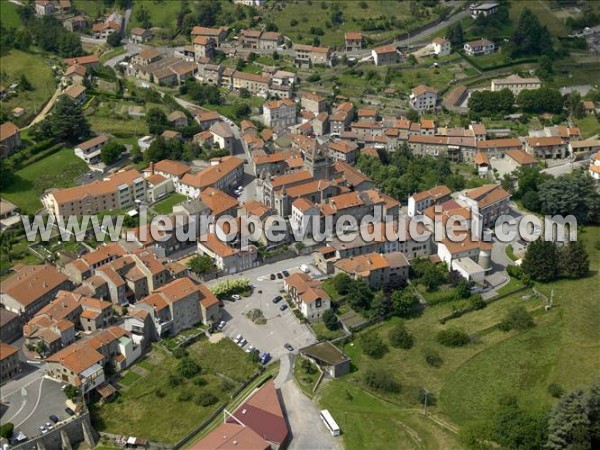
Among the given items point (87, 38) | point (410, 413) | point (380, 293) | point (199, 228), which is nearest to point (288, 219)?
point (199, 228)

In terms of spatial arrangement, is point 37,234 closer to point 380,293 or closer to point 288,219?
point 288,219

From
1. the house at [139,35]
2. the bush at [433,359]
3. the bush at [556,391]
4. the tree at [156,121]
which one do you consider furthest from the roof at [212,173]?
the house at [139,35]

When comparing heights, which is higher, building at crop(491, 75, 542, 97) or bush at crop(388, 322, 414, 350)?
building at crop(491, 75, 542, 97)

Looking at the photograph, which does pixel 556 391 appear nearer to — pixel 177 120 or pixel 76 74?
pixel 177 120

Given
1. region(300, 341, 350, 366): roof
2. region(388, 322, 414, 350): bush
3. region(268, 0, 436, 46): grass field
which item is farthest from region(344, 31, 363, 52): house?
region(300, 341, 350, 366): roof

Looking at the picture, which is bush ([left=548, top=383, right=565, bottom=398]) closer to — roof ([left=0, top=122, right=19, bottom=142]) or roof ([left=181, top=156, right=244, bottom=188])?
roof ([left=181, top=156, right=244, bottom=188])

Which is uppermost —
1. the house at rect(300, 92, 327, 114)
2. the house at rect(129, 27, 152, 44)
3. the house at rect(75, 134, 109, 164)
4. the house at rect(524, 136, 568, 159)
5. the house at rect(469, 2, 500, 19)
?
the house at rect(469, 2, 500, 19)

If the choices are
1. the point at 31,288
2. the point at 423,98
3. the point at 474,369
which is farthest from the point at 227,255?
the point at 423,98
